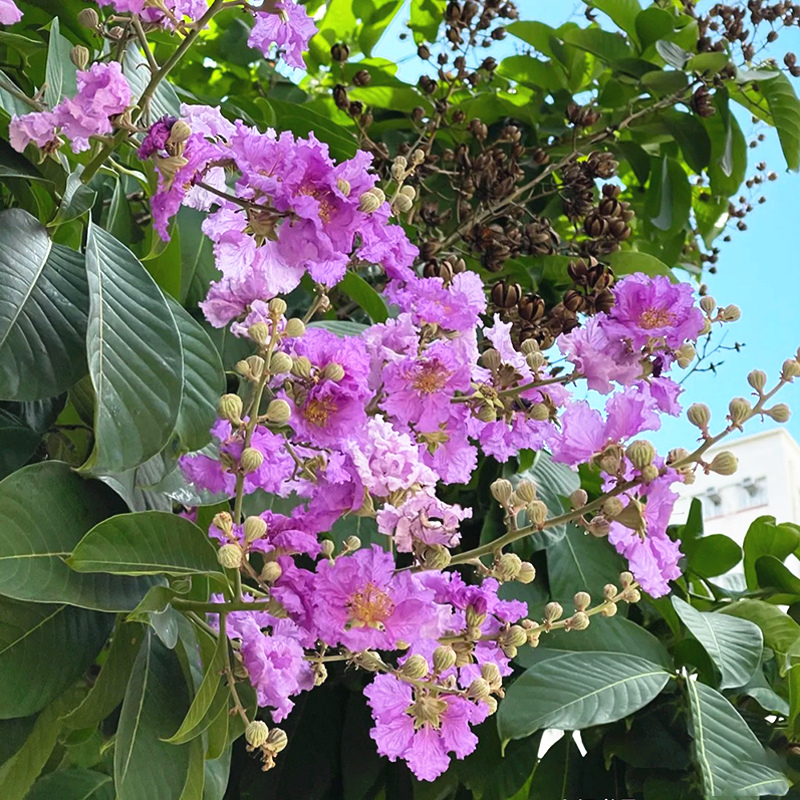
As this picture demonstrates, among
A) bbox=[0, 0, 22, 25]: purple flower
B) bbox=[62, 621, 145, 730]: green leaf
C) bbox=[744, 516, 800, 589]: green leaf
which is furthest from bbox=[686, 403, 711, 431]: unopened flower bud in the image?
bbox=[744, 516, 800, 589]: green leaf

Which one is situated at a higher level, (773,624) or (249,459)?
(249,459)

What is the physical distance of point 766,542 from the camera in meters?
1.06

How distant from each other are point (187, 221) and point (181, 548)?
1.34 feet

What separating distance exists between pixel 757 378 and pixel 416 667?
0.88ft

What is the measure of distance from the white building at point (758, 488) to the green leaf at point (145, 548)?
1420 mm

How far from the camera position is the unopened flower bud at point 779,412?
1.81 feet

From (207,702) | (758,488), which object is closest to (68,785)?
(207,702)

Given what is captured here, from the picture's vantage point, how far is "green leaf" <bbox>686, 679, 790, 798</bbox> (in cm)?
68

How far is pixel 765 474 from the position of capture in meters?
1.89

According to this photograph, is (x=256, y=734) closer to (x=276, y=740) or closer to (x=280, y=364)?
(x=276, y=740)

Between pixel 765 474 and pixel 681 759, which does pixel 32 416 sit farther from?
pixel 765 474

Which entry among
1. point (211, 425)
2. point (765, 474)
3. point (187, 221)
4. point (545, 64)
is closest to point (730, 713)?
point (211, 425)

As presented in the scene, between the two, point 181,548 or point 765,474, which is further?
point 765,474

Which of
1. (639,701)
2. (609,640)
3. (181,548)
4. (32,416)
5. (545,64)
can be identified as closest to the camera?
(181,548)
